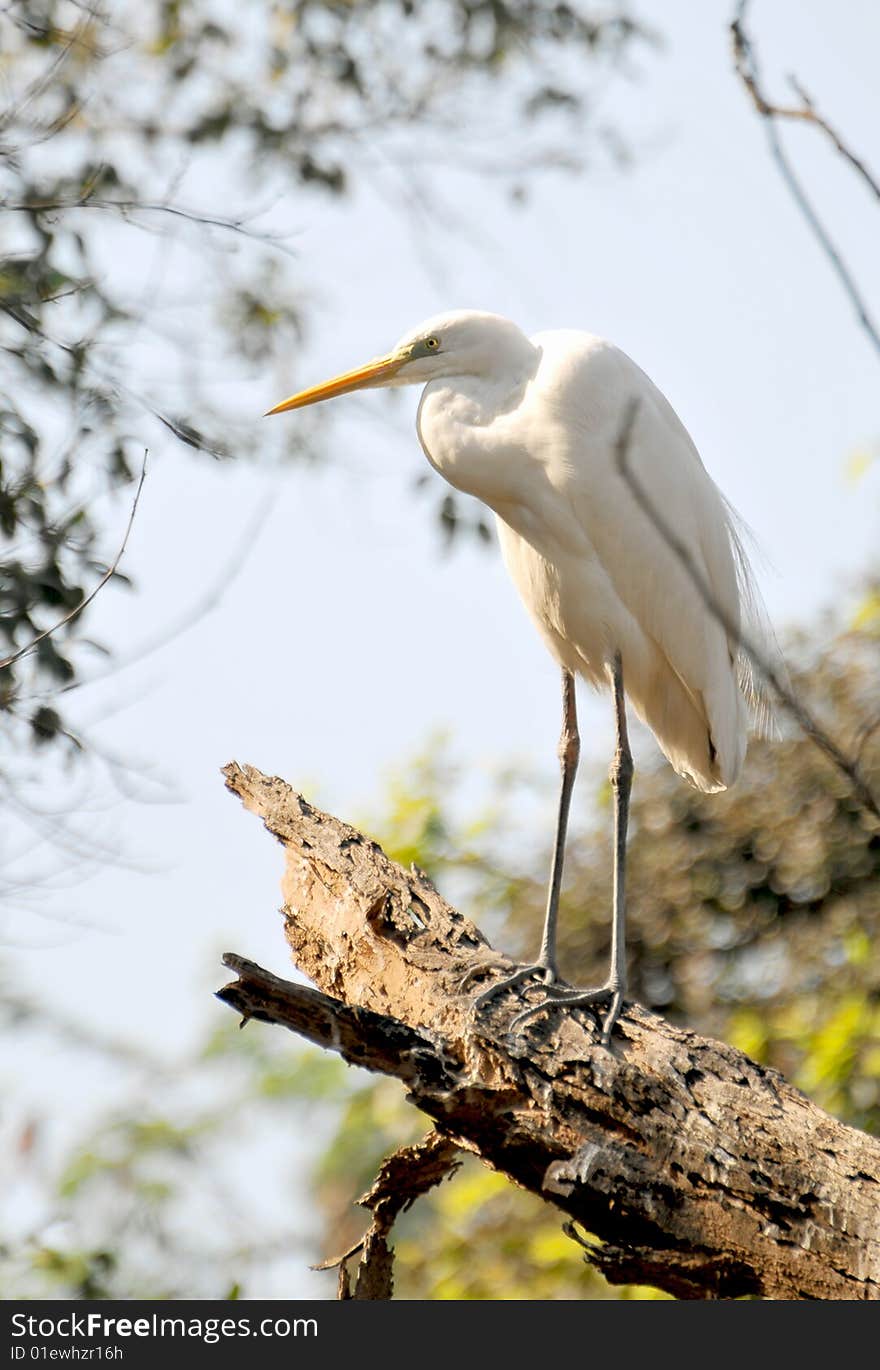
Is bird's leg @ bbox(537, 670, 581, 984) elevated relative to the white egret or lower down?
lower down

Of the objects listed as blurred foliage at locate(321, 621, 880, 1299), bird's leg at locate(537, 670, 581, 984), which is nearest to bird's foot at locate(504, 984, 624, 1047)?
bird's leg at locate(537, 670, 581, 984)

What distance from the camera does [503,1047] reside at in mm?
1985

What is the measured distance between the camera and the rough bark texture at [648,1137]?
5.96 ft

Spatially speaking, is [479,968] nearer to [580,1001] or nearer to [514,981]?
[514,981]

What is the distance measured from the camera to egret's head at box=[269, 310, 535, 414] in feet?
9.46

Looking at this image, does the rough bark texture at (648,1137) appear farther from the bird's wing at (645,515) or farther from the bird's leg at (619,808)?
the bird's wing at (645,515)

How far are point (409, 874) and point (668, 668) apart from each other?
0.88 meters

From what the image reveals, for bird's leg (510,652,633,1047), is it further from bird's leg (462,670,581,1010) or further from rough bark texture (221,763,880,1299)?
rough bark texture (221,763,880,1299)

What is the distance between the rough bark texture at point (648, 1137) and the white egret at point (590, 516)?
0.62m

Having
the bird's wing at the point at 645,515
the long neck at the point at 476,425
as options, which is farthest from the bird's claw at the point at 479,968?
the long neck at the point at 476,425

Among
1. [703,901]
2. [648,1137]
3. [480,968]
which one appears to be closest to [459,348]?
[480,968]

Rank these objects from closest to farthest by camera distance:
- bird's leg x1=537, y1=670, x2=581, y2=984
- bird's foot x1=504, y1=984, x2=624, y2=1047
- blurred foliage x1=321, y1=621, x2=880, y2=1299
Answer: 1. bird's foot x1=504, y1=984, x2=624, y2=1047
2. bird's leg x1=537, y1=670, x2=581, y2=984
3. blurred foliage x1=321, y1=621, x2=880, y2=1299
